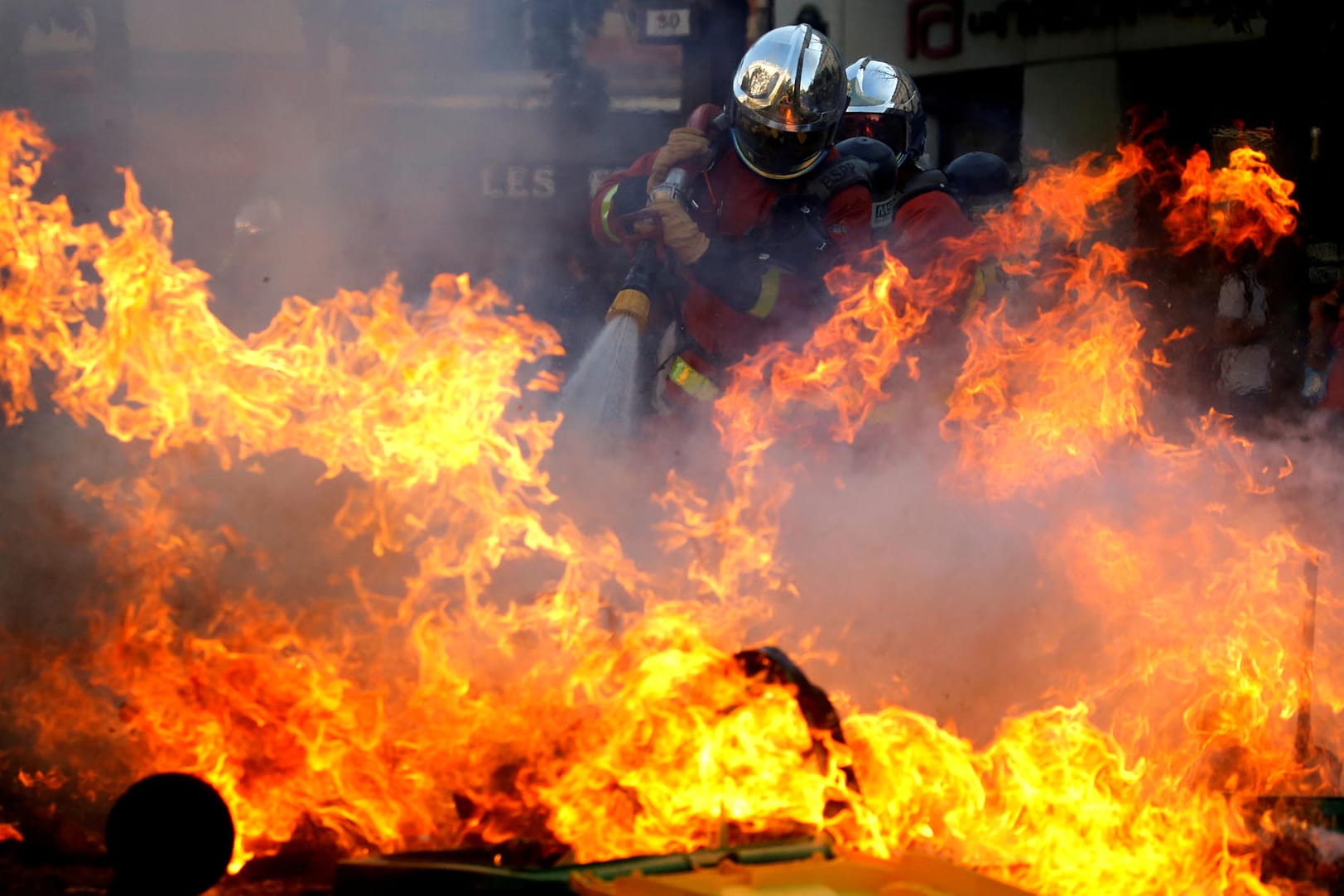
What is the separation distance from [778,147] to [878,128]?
127 centimetres

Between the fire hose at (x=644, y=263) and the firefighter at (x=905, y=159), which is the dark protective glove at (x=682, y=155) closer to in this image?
the fire hose at (x=644, y=263)

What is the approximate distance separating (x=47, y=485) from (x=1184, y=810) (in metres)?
4.15

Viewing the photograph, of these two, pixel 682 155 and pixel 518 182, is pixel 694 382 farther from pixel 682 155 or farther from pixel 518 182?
pixel 518 182

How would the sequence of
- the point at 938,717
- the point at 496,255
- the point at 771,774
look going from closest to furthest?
the point at 771,774
the point at 938,717
the point at 496,255

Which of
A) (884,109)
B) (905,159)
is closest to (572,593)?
(905,159)

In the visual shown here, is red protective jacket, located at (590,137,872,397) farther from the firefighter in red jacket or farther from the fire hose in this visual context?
the fire hose

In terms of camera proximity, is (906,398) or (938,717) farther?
(906,398)

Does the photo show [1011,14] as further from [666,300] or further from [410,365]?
[410,365]

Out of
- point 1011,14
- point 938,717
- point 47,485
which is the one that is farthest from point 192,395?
point 1011,14

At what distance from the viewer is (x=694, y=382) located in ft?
17.9

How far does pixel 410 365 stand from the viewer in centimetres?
500

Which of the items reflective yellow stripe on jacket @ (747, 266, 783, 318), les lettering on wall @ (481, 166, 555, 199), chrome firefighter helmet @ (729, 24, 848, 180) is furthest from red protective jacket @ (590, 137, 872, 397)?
les lettering on wall @ (481, 166, 555, 199)

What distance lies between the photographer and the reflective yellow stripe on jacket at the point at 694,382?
5438 mm

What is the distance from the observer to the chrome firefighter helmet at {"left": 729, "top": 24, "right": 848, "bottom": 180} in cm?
546
